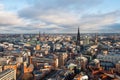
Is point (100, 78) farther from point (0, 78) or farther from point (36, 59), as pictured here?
point (36, 59)

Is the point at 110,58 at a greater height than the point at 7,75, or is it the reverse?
the point at 7,75

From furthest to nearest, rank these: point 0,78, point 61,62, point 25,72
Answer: point 61,62
point 25,72
point 0,78

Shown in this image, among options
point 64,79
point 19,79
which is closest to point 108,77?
point 64,79

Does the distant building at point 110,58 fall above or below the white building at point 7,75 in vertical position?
below

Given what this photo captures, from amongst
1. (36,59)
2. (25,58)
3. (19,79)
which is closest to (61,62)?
(36,59)

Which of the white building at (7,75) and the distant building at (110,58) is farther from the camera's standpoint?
the distant building at (110,58)

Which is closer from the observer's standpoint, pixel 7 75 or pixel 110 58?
pixel 7 75

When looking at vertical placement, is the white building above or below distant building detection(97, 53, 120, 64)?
above

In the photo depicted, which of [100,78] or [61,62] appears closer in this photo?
[100,78]

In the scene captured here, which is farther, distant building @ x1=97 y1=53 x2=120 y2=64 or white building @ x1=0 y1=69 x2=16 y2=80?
distant building @ x1=97 y1=53 x2=120 y2=64

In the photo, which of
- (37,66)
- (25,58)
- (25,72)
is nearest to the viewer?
(25,72)
